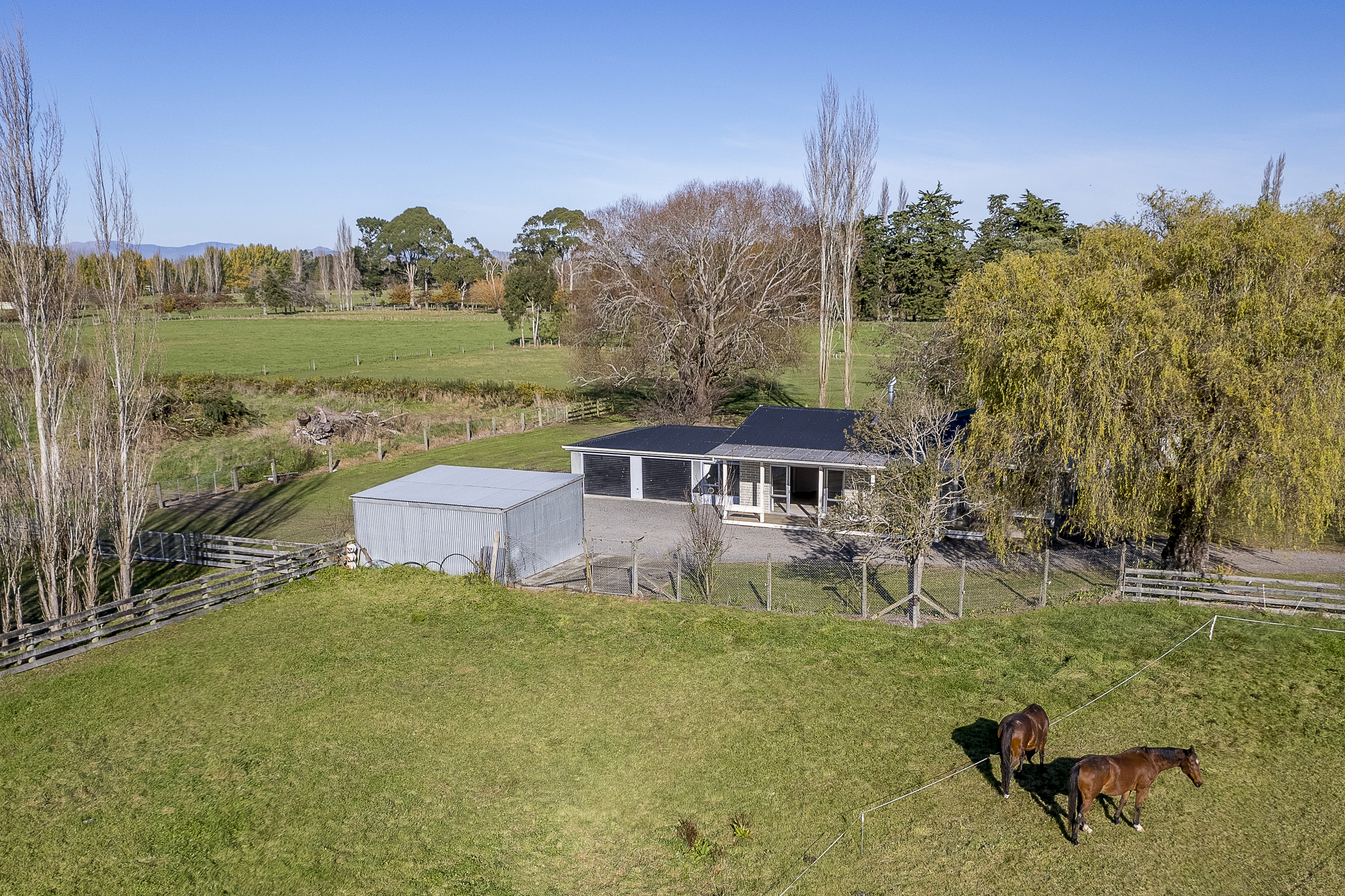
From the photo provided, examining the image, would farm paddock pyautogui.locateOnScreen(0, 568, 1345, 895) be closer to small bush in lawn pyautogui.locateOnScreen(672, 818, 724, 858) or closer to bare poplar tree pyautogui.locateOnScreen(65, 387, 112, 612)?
small bush in lawn pyautogui.locateOnScreen(672, 818, 724, 858)

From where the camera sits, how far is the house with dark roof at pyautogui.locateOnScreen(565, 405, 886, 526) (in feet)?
88.5

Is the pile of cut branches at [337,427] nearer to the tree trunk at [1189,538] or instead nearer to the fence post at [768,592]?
the fence post at [768,592]

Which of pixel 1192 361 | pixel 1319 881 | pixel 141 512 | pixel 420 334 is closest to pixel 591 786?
pixel 1319 881

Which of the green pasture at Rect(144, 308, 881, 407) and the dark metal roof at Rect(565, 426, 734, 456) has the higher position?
the green pasture at Rect(144, 308, 881, 407)

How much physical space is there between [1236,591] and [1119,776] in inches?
386

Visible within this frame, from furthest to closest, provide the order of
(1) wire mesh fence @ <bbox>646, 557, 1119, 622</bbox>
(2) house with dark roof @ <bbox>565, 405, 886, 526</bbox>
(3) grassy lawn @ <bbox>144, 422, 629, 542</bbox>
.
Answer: (2) house with dark roof @ <bbox>565, 405, 886, 526</bbox>
(3) grassy lawn @ <bbox>144, 422, 629, 542</bbox>
(1) wire mesh fence @ <bbox>646, 557, 1119, 622</bbox>

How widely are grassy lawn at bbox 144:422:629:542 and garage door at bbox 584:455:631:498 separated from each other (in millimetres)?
2685

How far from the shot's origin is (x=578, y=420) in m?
47.8

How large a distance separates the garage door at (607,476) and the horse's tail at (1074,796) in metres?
22.3

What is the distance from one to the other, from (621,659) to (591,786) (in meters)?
4.05

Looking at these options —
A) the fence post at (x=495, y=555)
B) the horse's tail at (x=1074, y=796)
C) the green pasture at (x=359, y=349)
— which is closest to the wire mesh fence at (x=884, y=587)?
the fence post at (x=495, y=555)

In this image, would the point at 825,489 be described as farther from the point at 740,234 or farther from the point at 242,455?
the point at 242,455

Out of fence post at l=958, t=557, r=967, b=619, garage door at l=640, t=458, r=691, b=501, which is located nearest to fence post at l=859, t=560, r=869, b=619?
fence post at l=958, t=557, r=967, b=619

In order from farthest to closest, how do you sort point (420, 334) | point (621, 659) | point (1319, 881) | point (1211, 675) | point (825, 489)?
point (420, 334) < point (825, 489) < point (621, 659) < point (1211, 675) < point (1319, 881)
